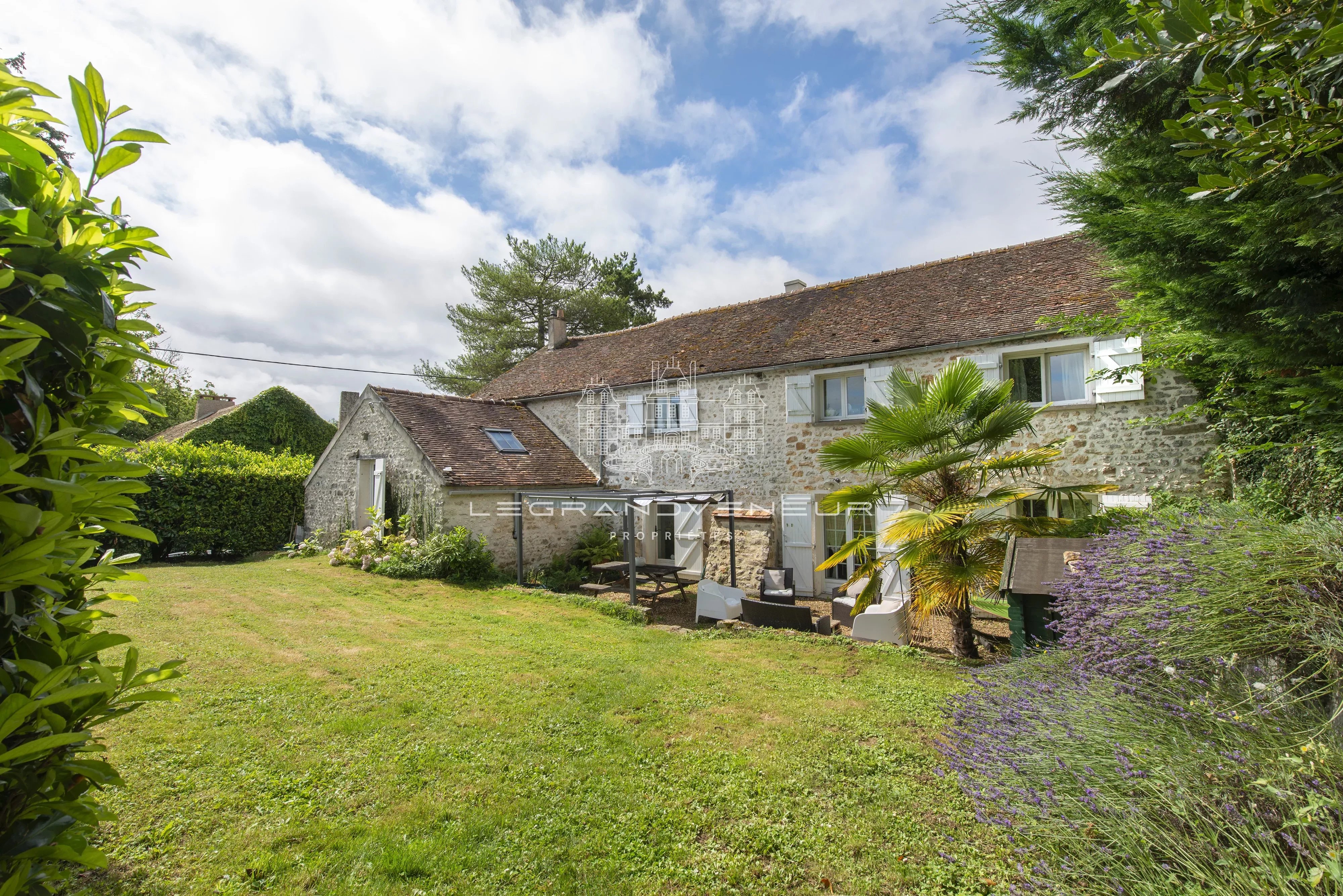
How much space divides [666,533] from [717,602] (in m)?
5.11

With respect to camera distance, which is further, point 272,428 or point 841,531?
point 272,428

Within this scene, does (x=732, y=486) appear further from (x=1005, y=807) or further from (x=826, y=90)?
(x=1005, y=807)

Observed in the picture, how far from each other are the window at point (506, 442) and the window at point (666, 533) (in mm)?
3702

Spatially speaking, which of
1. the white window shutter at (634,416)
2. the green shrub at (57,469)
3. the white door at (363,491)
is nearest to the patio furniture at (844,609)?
the white window shutter at (634,416)

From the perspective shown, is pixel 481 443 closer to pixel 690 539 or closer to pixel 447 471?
pixel 447 471

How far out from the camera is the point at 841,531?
11359 millimetres

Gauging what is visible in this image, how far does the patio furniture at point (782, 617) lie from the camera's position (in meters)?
8.27

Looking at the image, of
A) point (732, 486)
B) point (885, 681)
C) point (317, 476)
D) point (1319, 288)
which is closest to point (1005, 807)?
point (885, 681)

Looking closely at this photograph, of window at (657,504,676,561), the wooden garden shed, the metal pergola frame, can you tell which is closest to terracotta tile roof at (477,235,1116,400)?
the metal pergola frame

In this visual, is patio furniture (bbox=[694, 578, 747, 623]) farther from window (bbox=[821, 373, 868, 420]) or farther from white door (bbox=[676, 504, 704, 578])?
window (bbox=[821, 373, 868, 420])

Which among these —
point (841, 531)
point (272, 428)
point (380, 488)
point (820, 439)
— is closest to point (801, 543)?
point (841, 531)

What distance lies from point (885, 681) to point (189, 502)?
Result: 53.4ft

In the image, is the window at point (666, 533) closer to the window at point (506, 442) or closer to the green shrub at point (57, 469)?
the window at point (506, 442)

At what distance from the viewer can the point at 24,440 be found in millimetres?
1551
